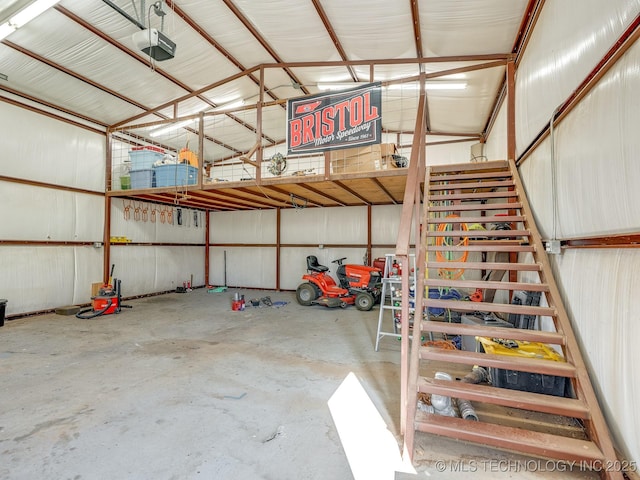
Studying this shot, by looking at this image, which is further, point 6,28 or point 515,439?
point 6,28

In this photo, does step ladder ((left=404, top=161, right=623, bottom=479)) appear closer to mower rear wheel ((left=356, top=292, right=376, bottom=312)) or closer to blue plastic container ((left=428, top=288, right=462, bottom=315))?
blue plastic container ((left=428, top=288, right=462, bottom=315))

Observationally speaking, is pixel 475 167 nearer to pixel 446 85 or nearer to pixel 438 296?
pixel 438 296

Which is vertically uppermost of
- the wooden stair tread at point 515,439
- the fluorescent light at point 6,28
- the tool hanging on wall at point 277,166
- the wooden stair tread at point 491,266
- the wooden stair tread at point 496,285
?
the fluorescent light at point 6,28

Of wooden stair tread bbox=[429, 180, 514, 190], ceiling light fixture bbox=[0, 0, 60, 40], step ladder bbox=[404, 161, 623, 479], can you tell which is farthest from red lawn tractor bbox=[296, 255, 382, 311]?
ceiling light fixture bbox=[0, 0, 60, 40]

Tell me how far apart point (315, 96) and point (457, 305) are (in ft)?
13.6

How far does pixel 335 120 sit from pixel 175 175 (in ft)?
11.0

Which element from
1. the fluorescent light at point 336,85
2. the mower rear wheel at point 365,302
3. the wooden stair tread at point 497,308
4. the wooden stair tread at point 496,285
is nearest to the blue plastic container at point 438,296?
A: the mower rear wheel at point 365,302

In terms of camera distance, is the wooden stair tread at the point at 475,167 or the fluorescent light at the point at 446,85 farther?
the fluorescent light at the point at 446,85

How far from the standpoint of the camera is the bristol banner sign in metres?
4.80

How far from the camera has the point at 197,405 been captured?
252cm

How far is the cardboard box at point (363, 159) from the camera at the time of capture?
17.2 feet

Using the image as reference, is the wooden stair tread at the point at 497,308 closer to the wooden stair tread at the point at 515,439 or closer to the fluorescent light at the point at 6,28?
the wooden stair tread at the point at 515,439

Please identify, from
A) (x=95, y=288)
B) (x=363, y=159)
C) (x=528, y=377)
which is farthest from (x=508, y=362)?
(x=95, y=288)

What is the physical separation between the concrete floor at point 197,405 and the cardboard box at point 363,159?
273 cm
